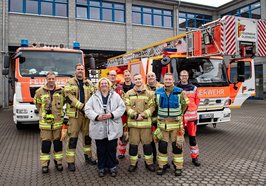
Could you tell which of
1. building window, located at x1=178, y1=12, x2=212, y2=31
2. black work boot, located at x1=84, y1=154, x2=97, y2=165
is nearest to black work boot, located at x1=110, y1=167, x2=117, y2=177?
black work boot, located at x1=84, y1=154, x2=97, y2=165

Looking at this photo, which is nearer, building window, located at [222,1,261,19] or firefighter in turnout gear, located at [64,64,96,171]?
firefighter in turnout gear, located at [64,64,96,171]

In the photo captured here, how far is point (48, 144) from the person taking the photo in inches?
170

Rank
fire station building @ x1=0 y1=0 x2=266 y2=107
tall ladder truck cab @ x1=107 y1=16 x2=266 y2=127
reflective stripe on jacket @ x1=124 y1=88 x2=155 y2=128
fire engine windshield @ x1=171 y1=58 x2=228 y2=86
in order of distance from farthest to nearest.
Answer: fire station building @ x1=0 y1=0 x2=266 y2=107
fire engine windshield @ x1=171 y1=58 x2=228 y2=86
tall ladder truck cab @ x1=107 y1=16 x2=266 y2=127
reflective stripe on jacket @ x1=124 y1=88 x2=155 y2=128

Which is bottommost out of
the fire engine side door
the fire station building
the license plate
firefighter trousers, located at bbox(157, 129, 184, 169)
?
firefighter trousers, located at bbox(157, 129, 184, 169)

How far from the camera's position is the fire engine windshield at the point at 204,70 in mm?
6773

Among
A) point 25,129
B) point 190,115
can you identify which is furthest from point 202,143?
point 25,129

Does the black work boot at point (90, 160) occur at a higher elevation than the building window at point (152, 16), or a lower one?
lower

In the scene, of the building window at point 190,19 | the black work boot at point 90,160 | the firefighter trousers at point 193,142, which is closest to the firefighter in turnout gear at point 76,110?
the black work boot at point 90,160

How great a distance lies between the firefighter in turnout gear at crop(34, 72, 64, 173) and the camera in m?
4.32

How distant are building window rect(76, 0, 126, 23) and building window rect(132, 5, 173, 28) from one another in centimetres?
112

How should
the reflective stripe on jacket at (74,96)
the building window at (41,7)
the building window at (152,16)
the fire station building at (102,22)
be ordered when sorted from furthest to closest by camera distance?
the building window at (152,16)
the building window at (41,7)
the fire station building at (102,22)
the reflective stripe on jacket at (74,96)

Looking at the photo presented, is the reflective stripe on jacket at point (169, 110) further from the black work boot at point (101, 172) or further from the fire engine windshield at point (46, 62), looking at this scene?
the fire engine windshield at point (46, 62)

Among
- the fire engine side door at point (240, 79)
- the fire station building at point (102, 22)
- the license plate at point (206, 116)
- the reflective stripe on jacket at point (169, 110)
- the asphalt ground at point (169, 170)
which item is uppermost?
the fire station building at point (102, 22)

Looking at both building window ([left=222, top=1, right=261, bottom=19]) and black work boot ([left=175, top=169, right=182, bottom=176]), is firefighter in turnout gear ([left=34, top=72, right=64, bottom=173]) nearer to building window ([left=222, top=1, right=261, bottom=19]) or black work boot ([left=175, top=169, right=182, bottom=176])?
black work boot ([left=175, top=169, right=182, bottom=176])
